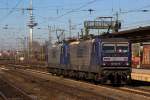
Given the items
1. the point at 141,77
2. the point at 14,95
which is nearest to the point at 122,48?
the point at 141,77

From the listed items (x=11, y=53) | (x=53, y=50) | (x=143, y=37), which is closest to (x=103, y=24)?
(x=53, y=50)

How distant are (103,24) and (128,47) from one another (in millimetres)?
55283

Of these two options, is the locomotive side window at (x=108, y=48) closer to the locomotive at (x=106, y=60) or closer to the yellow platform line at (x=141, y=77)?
the locomotive at (x=106, y=60)

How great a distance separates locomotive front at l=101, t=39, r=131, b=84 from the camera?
95.1 ft

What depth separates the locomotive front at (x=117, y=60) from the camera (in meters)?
29.0

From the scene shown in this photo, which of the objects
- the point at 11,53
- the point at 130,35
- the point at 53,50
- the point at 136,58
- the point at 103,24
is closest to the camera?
the point at 130,35

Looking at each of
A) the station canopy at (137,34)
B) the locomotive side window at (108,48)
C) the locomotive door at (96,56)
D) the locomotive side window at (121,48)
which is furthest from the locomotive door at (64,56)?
the locomotive side window at (121,48)

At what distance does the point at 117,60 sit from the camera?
29016mm

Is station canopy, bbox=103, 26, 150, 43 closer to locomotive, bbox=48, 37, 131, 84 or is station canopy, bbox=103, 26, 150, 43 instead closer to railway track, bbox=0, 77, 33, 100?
locomotive, bbox=48, 37, 131, 84

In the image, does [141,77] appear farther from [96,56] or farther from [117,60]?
[96,56]

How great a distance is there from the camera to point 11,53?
18862 cm

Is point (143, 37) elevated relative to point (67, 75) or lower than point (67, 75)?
elevated

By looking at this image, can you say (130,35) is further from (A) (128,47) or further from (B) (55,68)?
(B) (55,68)

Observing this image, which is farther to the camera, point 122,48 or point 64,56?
point 64,56
